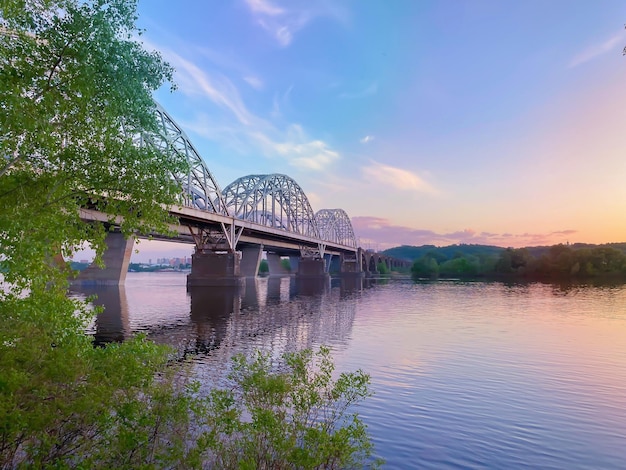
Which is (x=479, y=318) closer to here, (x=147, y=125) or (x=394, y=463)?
(x=394, y=463)

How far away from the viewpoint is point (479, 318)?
125 feet

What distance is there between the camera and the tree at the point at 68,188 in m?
7.86

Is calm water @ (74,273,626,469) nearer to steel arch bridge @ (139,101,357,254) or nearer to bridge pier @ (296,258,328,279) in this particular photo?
steel arch bridge @ (139,101,357,254)

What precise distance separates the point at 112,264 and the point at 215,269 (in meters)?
17.5

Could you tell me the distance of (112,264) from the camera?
77.4m

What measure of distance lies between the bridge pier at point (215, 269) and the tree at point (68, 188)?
228 feet

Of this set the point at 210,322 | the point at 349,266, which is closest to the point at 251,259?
the point at 349,266

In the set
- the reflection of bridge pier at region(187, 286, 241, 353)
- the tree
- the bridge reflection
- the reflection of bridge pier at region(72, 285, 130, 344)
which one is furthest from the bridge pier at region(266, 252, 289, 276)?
the tree

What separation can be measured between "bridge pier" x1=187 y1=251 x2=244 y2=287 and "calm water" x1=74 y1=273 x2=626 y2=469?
1476 inches

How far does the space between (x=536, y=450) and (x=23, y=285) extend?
1266 cm

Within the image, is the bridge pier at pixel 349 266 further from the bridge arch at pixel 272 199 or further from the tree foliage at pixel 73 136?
the tree foliage at pixel 73 136

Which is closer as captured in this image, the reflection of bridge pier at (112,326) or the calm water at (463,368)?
the calm water at (463,368)

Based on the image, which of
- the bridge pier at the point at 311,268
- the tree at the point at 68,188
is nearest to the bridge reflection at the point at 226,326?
the tree at the point at 68,188

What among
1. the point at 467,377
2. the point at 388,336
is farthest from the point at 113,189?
the point at 388,336
